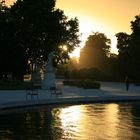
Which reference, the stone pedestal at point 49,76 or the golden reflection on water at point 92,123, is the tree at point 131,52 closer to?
the stone pedestal at point 49,76

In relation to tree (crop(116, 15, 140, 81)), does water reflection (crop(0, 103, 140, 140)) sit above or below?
below

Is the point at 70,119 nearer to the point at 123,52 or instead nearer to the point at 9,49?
the point at 9,49

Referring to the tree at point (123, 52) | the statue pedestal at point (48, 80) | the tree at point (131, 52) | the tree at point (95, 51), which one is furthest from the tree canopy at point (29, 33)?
the tree at point (95, 51)

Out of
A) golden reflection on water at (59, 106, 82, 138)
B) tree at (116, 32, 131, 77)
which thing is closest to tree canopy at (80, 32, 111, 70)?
→ tree at (116, 32, 131, 77)

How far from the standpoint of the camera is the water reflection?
697 inches

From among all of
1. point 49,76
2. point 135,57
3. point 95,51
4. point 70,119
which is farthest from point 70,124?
point 95,51

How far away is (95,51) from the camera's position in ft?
323

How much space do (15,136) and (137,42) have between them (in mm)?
56003

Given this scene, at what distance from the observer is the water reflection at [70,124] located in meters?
17.7

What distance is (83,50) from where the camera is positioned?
4026 inches

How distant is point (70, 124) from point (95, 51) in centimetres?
7775

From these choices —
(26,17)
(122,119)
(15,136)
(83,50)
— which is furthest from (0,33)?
(83,50)

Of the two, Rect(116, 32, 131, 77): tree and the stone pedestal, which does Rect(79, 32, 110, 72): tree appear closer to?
Rect(116, 32, 131, 77): tree

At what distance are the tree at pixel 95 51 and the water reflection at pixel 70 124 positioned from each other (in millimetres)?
66201
